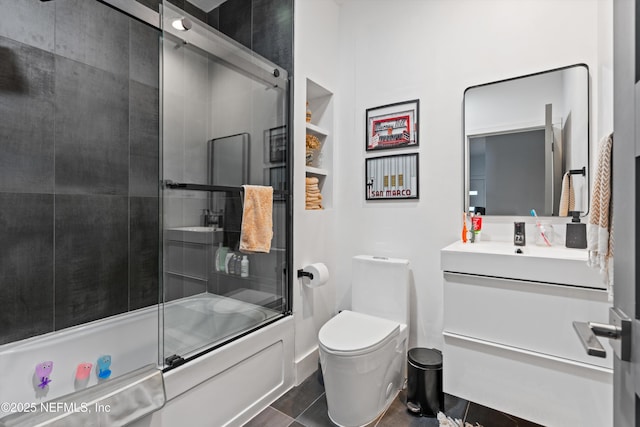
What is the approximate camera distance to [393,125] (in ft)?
7.49

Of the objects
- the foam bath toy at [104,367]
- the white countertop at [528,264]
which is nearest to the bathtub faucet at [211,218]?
the foam bath toy at [104,367]

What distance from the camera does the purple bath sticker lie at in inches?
61.3

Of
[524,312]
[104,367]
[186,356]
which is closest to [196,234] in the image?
[186,356]

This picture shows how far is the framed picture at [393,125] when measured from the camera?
2.21 metres

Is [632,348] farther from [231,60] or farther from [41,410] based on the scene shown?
[231,60]

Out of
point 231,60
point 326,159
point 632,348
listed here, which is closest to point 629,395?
point 632,348

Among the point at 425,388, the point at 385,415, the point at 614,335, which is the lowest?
the point at 385,415

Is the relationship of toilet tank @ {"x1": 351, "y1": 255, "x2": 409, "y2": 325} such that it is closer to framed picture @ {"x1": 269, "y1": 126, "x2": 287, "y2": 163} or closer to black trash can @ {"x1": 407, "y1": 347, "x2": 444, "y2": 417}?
black trash can @ {"x1": 407, "y1": 347, "x2": 444, "y2": 417}

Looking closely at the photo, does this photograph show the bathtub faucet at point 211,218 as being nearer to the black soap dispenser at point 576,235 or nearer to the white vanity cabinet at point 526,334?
the white vanity cabinet at point 526,334

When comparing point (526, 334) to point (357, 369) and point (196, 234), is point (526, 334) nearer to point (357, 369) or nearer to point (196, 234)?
point (357, 369)

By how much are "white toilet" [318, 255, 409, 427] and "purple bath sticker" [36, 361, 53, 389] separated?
4.44 ft

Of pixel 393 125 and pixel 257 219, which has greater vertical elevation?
pixel 393 125

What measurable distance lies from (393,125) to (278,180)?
3.07 ft

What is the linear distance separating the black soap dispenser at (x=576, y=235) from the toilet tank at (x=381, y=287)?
0.87 metres
